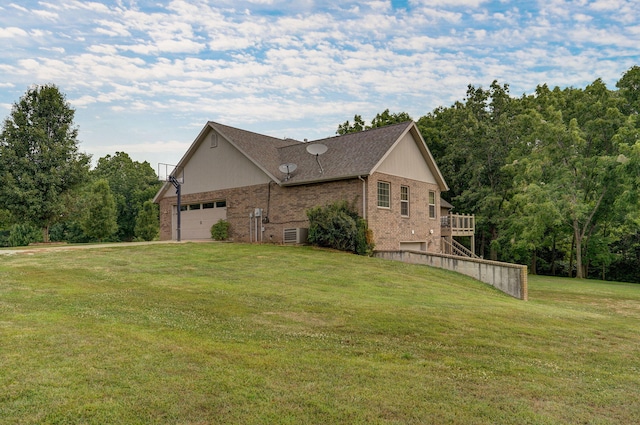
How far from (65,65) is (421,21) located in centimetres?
1606

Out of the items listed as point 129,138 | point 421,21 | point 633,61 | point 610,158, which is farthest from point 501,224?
point 129,138

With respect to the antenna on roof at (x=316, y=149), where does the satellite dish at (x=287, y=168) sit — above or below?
below

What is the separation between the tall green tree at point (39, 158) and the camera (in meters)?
26.3

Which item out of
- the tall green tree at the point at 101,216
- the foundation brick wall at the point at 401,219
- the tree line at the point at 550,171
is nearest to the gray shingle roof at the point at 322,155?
the foundation brick wall at the point at 401,219

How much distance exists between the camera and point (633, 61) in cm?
2959

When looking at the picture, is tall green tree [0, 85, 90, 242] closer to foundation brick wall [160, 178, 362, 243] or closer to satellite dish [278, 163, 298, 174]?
foundation brick wall [160, 178, 362, 243]

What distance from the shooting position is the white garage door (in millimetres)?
25312

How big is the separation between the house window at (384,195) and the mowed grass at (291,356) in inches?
392

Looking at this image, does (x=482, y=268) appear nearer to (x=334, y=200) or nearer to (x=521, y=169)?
(x=334, y=200)

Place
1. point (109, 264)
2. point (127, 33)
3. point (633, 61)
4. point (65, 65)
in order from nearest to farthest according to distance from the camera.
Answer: point (109, 264)
point (127, 33)
point (65, 65)
point (633, 61)

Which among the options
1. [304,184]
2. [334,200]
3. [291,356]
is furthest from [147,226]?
[291,356]

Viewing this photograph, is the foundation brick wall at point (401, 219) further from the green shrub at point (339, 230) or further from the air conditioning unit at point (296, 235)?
the air conditioning unit at point (296, 235)

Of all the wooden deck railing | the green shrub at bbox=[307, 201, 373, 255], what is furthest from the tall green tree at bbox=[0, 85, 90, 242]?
the wooden deck railing

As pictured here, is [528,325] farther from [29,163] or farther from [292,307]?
[29,163]
